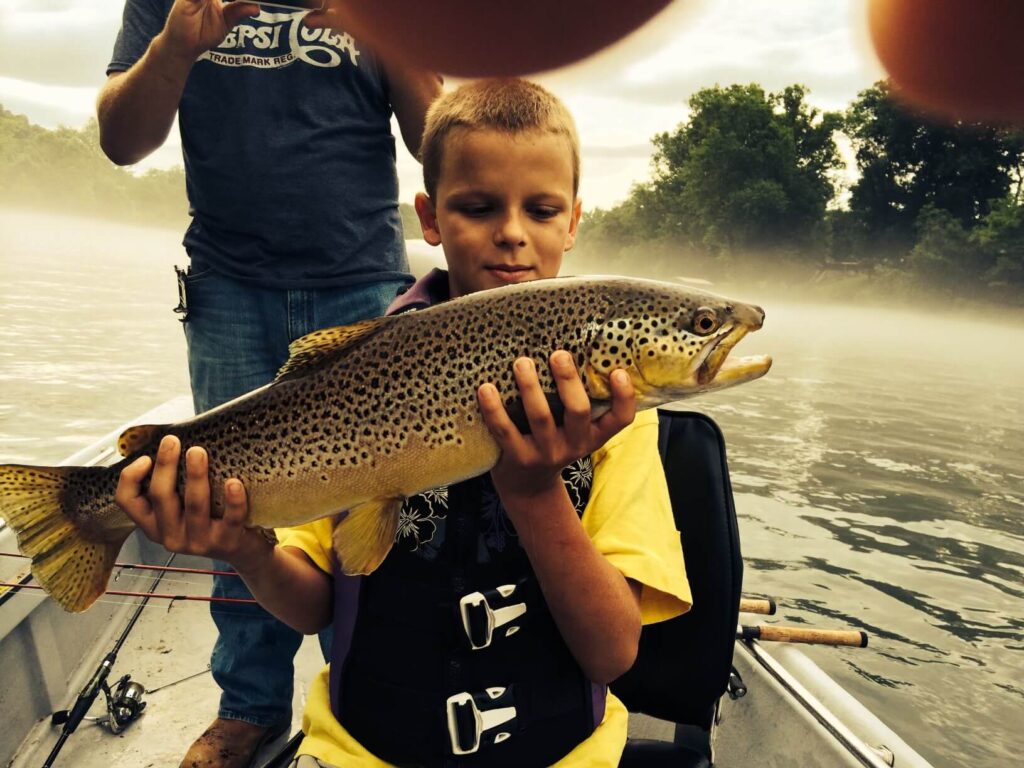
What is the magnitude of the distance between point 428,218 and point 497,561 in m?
1.08

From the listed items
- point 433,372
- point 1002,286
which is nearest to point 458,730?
point 433,372

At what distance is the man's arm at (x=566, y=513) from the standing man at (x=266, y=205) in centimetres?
148

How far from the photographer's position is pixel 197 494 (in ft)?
5.59

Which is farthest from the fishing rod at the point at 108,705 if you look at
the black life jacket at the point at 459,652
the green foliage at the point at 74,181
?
the green foliage at the point at 74,181

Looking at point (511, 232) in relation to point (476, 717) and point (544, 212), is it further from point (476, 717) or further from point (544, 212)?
point (476, 717)

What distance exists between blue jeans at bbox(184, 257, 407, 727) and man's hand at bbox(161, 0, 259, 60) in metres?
0.95

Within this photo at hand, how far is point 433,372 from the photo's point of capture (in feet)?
5.59

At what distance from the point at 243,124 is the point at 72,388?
23.8 metres

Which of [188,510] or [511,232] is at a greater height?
[511,232]

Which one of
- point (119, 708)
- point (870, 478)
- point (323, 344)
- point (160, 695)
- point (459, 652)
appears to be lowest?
point (870, 478)

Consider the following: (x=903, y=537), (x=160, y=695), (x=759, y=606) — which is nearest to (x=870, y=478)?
(x=903, y=537)

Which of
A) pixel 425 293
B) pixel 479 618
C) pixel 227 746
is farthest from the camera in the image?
pixel 227 746

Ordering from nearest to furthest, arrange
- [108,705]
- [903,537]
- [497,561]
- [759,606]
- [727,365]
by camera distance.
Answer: [727,365] → [497,561] → [108,705] → [759,606] → [903,537]

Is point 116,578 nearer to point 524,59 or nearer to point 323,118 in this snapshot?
point 323,118
